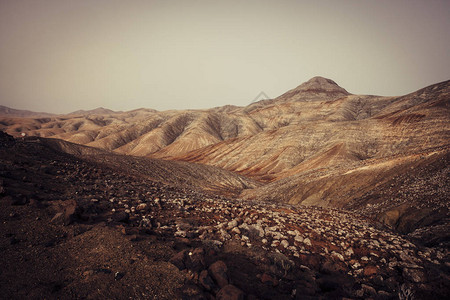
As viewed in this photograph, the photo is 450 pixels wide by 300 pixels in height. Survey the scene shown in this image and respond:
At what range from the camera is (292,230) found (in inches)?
309

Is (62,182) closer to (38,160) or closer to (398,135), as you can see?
(38,160)

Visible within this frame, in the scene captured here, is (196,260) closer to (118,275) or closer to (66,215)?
(118,275)

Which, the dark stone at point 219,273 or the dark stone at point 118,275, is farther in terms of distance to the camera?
the dark stone at point 219,273

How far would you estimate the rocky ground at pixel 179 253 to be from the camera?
157 inches

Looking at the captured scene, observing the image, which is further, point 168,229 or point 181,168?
point 181,168

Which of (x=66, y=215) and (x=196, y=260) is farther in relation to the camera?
(x=66, y=215)

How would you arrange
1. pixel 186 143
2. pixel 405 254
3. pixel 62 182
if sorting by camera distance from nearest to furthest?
pixel 405 254 < pixel 62 182 < pixel 186 143

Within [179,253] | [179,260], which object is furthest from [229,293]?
[179,253]

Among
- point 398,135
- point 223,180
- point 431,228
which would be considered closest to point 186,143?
point 223,180

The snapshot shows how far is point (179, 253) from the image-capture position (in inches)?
193

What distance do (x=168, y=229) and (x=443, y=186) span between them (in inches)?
690

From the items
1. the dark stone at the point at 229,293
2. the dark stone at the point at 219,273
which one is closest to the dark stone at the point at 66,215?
the dark stone at the point at 219,273

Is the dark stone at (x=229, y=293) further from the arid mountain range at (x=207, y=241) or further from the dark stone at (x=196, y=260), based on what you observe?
the dark stone at (x=196, y=260)

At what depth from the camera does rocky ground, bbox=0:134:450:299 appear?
3996mm
